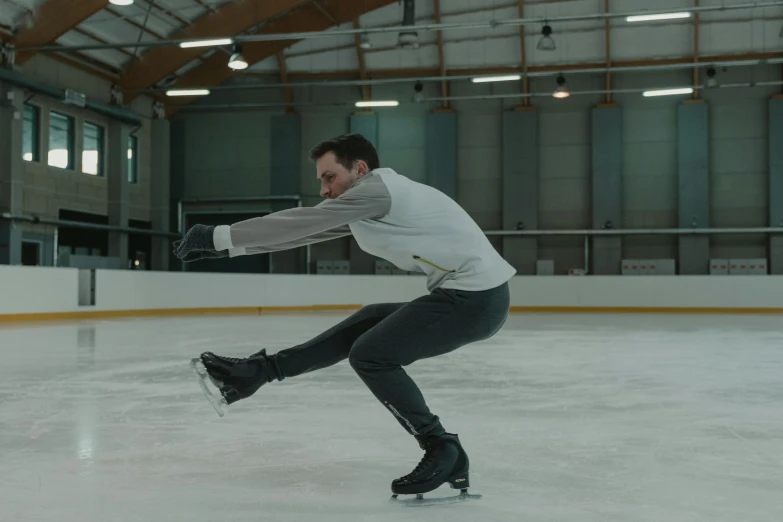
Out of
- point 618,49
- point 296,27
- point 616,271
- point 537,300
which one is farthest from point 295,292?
point 618,49

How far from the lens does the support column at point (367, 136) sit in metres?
28.3

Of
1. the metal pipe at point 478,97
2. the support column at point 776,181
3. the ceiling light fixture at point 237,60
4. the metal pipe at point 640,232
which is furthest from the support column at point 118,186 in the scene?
the support column at point 776,181

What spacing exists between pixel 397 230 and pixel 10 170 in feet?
71.1

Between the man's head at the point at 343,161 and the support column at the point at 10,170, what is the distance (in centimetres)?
2086

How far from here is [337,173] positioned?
300cm

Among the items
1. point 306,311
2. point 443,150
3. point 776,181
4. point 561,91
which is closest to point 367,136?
point 443,150

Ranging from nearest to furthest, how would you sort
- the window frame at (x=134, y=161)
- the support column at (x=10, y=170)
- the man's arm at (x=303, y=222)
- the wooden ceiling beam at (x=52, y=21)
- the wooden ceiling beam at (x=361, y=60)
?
the man's arm at (x=303, y=222), the wooden ceiling beam at (x=52, y=21), the support column at (x=10, y=170), the wooden ceiling beam at (x=361, y=60), the window frame at (x=134, y=161)

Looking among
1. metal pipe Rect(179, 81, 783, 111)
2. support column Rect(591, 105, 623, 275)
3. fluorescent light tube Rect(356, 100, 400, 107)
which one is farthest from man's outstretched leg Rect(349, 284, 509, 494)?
support column Rect(591, 105, 623, 275)

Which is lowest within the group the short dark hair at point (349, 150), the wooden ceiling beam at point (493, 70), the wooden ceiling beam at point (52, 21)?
the short dark hair at point (349, 150)

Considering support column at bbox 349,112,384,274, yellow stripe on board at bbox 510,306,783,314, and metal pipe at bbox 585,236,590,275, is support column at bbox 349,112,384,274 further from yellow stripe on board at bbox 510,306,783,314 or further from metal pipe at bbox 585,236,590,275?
metal pipe at bbox 585,236,590,275

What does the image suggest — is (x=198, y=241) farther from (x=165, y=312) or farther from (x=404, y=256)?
(x=165, y=312)

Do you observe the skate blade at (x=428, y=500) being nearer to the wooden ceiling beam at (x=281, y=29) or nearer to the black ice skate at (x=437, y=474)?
the black ice skate at (x=437, y=474)

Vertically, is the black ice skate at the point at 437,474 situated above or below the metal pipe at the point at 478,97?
below

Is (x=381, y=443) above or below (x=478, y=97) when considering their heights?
below
